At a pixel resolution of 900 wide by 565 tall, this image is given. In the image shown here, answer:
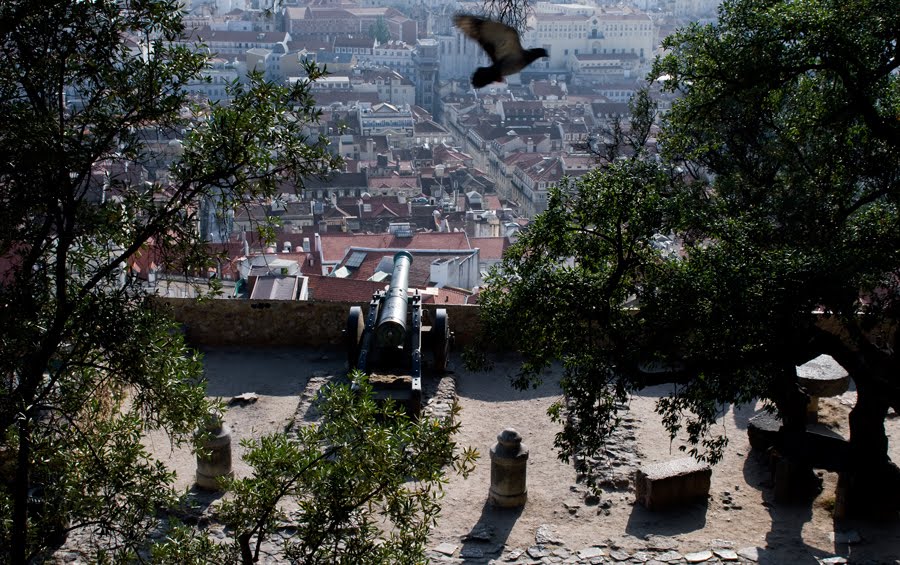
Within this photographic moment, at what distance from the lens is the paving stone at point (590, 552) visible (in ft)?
19.6

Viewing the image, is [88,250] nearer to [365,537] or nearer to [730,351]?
[365,537]

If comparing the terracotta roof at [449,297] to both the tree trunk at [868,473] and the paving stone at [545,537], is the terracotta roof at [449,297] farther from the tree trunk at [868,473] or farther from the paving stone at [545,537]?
the tree trunk at [868,473]

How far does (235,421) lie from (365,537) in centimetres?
411

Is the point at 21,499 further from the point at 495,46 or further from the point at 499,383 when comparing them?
the point at 499,383

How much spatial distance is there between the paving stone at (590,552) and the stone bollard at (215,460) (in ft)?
7.32

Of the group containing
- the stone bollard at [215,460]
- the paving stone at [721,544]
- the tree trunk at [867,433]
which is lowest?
the paving stone at [721,544]

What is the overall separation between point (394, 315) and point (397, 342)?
0.28 meters

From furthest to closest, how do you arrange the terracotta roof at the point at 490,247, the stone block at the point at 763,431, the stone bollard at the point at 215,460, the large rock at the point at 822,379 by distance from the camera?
1. the terracotta roof at the point at 490,247
2. the large rock at the point at 822,379
3. the stone block at the point at 763,431
4. the stone bollard at the point at 215,460

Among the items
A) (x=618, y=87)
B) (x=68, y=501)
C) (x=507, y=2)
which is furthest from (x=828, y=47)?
(x=618, y=87)

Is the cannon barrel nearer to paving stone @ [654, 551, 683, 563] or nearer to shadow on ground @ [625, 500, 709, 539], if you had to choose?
shadow on ground @ [625, 500, 709, 539]

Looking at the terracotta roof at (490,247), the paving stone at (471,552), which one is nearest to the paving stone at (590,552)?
the paving stone at (471,552)

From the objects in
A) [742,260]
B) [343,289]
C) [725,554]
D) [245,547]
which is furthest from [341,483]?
[343,289]

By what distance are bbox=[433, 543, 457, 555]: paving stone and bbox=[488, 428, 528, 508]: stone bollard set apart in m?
0.55

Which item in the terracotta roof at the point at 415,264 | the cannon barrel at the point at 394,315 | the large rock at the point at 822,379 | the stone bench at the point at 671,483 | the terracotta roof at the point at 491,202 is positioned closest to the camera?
the stone bench at the point at 671,483
